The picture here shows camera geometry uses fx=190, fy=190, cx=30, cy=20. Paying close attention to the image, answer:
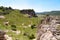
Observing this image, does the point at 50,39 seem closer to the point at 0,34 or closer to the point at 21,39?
the point at 0,34

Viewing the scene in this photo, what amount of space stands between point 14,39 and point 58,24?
3801 centimetres

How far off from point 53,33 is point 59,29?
47 centimetres

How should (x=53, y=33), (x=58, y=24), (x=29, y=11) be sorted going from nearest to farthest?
(x=53, y=33) → (x=58, y=24) → (x=29, y=11)

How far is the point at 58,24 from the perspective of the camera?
13688mm

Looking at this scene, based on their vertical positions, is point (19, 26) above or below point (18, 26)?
below

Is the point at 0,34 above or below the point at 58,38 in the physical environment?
below

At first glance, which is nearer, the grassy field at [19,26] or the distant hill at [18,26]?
the grassy field at [19,26]

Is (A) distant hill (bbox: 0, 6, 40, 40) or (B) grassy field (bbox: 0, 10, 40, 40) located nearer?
(B) grassy field (bbox: 0, 10, 40, 40)

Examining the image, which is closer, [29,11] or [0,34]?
[0,34]

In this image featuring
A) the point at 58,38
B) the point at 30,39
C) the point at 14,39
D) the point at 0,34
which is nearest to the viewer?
the point at 58,38

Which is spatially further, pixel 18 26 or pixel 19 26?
pixel 19 26

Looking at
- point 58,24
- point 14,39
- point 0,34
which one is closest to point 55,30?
point 58,24

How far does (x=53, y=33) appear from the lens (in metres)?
12.4

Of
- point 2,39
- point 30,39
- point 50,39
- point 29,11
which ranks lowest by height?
point 29,11
